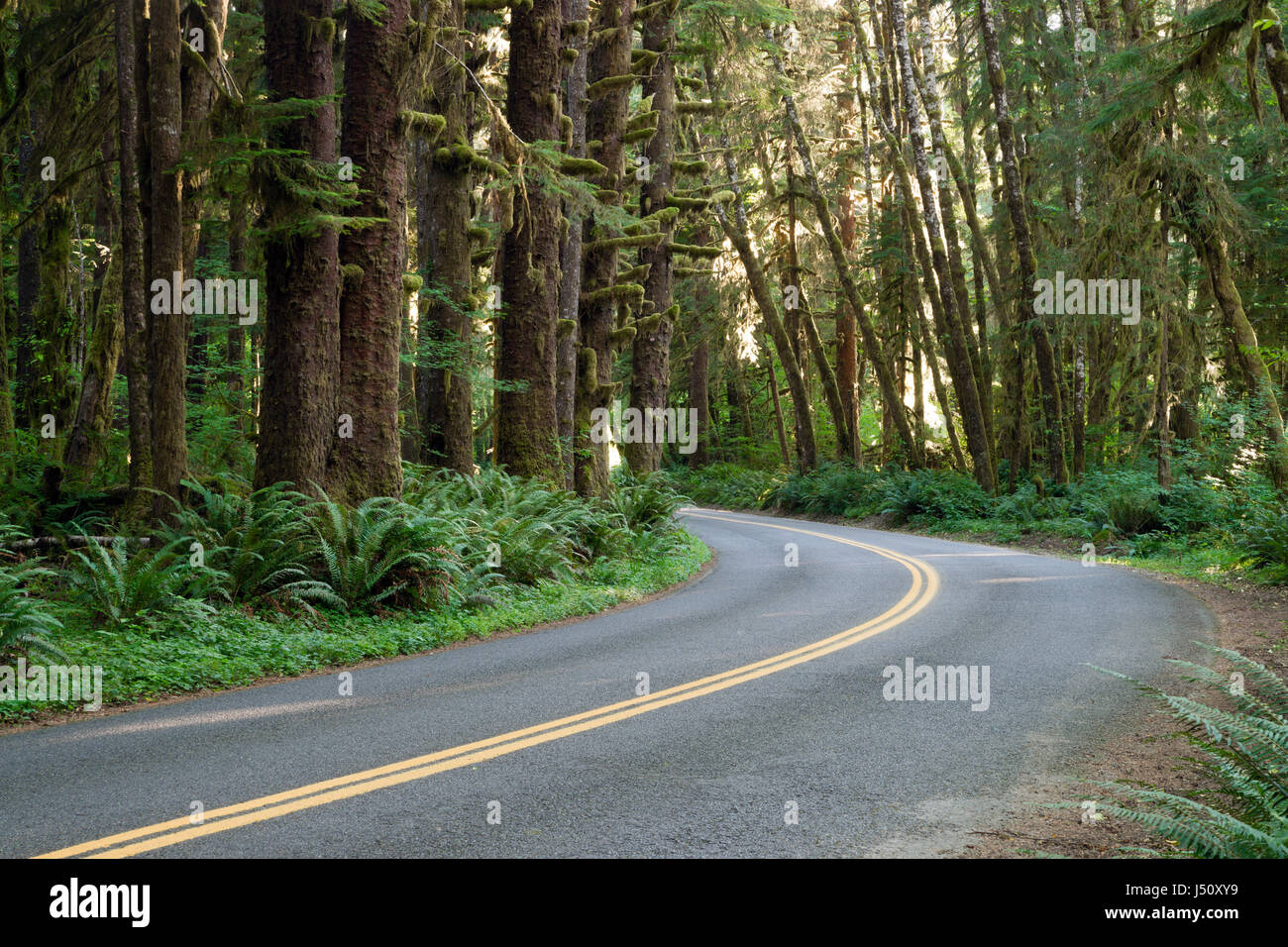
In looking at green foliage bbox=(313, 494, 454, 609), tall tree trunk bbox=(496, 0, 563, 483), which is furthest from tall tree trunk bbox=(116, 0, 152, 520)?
tall tree trunk bbox=(496, 0, 563, 483)

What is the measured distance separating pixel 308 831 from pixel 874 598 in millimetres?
10210

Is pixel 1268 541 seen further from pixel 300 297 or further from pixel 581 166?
pixel 300 297

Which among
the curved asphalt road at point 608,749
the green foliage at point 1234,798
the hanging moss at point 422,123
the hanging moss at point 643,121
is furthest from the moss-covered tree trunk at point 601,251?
the green foliage at point 1234,798

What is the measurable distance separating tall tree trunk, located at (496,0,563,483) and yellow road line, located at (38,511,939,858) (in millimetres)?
8119

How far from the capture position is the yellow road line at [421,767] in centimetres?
482

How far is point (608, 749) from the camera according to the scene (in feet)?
21.6

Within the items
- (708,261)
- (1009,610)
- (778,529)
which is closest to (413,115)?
(1009,610)

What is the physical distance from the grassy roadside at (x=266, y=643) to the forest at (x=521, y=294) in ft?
0.17

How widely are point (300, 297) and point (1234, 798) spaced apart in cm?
1068

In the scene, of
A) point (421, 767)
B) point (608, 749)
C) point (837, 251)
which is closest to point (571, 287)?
point (837, 251)

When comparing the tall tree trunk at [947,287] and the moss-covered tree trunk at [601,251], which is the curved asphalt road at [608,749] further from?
the tall tree trunk at [947,287]

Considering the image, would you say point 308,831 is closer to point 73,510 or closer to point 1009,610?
point 1009,610

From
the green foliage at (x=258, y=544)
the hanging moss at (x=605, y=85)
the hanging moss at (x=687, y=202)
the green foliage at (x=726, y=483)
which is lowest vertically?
the green foliage at (x=726, y=483)

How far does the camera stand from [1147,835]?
5.34 m
